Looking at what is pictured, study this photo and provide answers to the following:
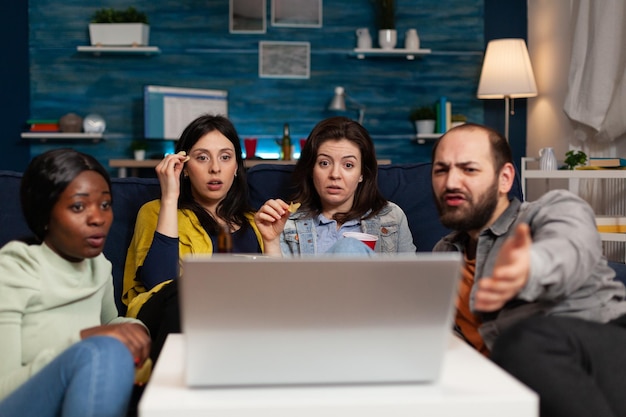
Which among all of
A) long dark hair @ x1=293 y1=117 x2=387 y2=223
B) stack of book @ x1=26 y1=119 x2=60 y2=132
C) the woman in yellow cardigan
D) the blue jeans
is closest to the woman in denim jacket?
long dark hair @ x1=293 y1=117 x2=387 y2=223

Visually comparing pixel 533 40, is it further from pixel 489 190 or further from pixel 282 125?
pixel 489 190

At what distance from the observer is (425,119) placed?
17.3 feet

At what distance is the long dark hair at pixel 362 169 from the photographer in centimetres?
246

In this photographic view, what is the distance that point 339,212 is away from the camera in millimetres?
2473

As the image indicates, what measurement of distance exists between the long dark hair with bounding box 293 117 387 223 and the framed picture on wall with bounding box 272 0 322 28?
2.99 meters

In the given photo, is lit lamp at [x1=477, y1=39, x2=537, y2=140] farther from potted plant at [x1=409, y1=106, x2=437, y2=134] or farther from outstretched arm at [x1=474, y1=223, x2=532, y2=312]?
outstretched arm at [x1=474, y1=223, x2=532, y2=312]

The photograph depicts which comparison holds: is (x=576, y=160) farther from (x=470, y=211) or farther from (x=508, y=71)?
(x=470, y=211)

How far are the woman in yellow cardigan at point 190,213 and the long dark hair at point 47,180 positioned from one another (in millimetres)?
520

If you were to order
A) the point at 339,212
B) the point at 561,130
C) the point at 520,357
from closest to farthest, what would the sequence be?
1. the point at 520,357
2. the point at 339,212
3. the point at 561,130

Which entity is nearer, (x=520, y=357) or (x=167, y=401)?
(x=167, y=401)

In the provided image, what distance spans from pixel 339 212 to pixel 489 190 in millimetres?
854

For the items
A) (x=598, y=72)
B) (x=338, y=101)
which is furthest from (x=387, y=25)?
(x=598, y=72)

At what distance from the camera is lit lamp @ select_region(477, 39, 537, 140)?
4.79 m

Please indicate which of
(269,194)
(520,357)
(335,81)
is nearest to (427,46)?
(335,81)
